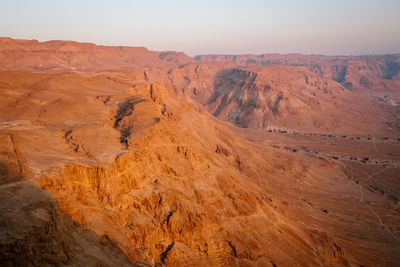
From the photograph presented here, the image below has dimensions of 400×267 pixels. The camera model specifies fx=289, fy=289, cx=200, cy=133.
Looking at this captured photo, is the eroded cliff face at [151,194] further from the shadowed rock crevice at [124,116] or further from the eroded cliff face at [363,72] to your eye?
the eroded cliff face at [363,72]

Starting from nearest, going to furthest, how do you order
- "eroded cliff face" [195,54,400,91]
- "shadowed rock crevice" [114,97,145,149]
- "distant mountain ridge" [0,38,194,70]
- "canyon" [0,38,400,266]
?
1. "canyon" [0,38,400,266]
2. "shadowed rock crevice" [114,97,145,149]
3. "distant mountain ridge" [0,38,194,70]
4. "eroded cliff face" [195,54,400,91]

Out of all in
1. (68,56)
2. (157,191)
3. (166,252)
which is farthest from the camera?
(68,56)

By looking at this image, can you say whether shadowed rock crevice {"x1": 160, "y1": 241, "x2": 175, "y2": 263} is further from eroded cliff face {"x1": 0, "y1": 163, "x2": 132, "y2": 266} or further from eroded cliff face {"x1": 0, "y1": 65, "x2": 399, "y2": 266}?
eroded cliff face {"x1": 0, "y1": 163, "x2": 132, "y2": 266}

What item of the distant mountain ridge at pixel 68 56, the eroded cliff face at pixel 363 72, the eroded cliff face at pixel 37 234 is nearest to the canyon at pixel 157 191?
the eroded cliff face at pixel 37 234

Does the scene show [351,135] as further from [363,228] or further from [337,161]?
[363,228]

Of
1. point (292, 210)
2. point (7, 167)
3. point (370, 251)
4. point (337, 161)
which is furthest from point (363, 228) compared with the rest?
point (7, 167)

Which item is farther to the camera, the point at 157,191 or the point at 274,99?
the point at 274,99

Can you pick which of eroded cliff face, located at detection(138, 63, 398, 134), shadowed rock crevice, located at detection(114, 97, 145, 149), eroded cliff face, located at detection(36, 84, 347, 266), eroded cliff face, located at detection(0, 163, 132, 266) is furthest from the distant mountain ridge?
eroded cliff face, located at detection(0, 163, 132, 266)

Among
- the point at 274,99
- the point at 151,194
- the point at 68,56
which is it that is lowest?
the point at 151,194

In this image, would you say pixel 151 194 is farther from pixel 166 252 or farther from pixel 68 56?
pixel 68 56

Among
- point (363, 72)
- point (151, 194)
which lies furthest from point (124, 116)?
point (363, 72)

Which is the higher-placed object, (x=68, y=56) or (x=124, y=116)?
(x=68, y=56)
